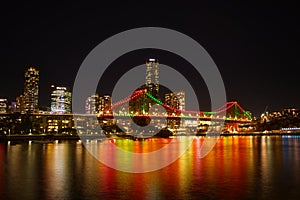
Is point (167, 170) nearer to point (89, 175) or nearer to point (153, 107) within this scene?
point (89, 175)

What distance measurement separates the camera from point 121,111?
50656 millimetres

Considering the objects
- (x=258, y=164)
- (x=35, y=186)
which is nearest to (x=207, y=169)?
(x=258, y=164)

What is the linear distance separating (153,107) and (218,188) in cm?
4579

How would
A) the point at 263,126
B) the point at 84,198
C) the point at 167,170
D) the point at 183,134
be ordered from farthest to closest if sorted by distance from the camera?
the point at 263,126, the point at 183,134, the point at 167,170, the point at 84,198

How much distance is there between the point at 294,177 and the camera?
12.8 m

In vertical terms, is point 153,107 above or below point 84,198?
above

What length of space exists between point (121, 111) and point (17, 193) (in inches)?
1600

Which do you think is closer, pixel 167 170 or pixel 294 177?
pixel 294 177

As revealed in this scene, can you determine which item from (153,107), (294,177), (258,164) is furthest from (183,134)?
(294,177)

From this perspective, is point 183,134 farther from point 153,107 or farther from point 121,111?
point 121,111

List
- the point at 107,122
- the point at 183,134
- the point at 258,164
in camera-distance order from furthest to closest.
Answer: the point at 183,134 → the point at 107,122 → the point at 258,164

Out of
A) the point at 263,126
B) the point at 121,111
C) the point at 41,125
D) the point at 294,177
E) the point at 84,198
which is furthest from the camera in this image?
the point at 263,126

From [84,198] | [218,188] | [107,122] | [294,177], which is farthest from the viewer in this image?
[107,122]

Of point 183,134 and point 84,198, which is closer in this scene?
point 84,198
